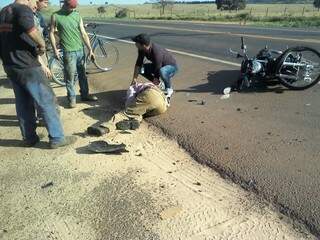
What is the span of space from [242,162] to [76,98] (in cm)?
473

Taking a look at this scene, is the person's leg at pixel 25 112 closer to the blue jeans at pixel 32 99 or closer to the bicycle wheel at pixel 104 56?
the blue jeans at pixel 32 99

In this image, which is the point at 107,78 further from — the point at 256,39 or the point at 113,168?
the point at 256,39

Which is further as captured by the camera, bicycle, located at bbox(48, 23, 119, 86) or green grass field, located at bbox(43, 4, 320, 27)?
green grass field, located at bbox(43, 4, 320, 27)

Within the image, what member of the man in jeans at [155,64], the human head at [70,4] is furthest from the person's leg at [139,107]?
the human head at [70,4]

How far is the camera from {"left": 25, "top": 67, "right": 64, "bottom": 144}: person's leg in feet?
20.5

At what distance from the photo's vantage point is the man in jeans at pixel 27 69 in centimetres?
596

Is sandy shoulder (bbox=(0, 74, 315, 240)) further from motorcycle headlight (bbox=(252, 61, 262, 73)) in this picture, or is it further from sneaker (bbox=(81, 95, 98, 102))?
motorcycle headlight (bbox=(252, 61, 262, 73))

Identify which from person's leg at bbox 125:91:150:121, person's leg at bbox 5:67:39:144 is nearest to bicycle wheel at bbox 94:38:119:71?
person's leg at bbox 125:91:150:121

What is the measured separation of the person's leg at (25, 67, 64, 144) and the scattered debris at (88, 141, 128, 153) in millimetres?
559

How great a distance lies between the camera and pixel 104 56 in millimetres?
12961

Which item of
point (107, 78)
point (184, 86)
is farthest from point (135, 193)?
point (107, 78)

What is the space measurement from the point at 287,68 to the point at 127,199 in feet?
16.6

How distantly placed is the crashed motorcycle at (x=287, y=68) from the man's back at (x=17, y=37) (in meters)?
4.24

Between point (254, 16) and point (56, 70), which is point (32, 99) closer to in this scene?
point (56, 70)
